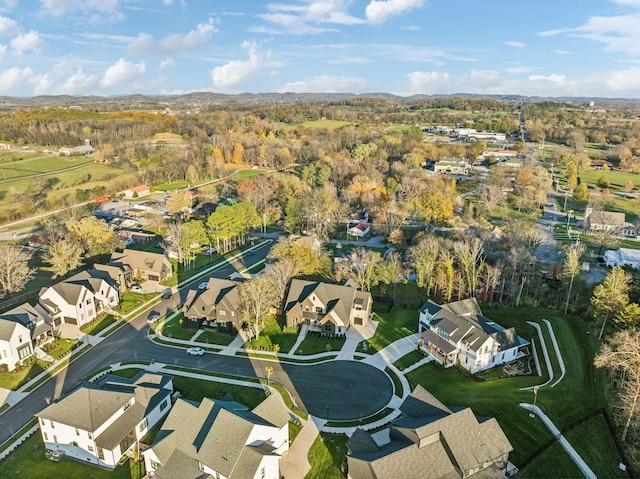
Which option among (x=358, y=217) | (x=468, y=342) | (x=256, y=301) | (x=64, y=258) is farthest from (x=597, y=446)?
(x=358, y=217)

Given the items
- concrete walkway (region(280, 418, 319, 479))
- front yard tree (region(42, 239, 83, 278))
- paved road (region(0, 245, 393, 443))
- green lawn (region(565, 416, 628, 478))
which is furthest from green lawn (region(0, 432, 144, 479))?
front yard tree (region(42, 239, 83, 278))

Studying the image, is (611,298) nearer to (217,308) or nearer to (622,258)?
(622,258)

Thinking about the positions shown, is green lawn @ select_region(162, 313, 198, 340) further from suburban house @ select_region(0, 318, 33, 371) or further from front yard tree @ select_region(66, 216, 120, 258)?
front yard tree @ select_region(66, 216, 120, 258)

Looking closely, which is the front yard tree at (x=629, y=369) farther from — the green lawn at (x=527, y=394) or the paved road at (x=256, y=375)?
the paved road at (x=256, y=375)

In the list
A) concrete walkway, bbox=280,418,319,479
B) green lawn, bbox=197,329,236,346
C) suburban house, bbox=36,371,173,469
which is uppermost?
suburban house, bbox=36,371,173,469

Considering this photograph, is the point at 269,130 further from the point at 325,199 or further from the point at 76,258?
the point at 76,258

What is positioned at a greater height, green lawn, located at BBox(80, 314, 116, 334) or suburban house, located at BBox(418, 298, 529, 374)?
suburban house, located at BBox(418, 298, 529, 374)

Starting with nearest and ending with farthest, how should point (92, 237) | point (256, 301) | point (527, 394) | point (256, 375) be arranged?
point (527, 394)
point (256, 375)
point (256, 301)
point (92, 237)

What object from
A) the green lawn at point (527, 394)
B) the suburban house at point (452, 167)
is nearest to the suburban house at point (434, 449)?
the green lawn at point (527, 394)
